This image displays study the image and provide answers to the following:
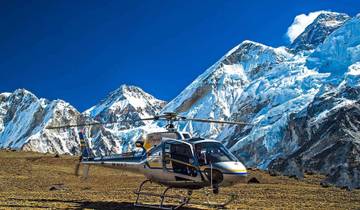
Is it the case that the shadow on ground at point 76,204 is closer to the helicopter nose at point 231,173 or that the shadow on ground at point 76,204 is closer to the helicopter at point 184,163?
the helicopter at point 184,163

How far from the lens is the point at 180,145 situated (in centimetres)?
2075

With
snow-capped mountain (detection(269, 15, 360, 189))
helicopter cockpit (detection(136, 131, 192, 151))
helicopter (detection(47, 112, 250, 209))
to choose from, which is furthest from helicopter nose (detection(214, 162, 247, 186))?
snow-capped mountain (detection(269, 15, 360, 189))

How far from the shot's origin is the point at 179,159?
20.7m

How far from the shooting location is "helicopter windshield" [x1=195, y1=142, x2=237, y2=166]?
784 inches

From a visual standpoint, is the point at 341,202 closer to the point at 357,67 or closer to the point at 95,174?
the point at 95,174

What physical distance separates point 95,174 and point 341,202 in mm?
27181

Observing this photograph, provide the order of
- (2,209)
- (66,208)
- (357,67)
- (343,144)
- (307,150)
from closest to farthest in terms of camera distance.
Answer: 1. (2,209)
2. (66,208)
3. (343,144)
4. (307,150)
5. (357,67)

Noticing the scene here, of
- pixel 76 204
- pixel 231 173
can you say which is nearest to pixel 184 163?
pixel 231 173

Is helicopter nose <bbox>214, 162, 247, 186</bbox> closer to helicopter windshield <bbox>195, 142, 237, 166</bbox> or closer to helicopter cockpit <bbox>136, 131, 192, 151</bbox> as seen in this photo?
helicopter windshield <bbox>195, 142, 237, 166</bbox>

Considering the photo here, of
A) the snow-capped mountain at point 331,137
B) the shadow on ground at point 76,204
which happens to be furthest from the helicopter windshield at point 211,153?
the snow-capped mountain at point 331,137

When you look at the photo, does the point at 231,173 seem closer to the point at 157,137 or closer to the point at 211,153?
the point at 211,153

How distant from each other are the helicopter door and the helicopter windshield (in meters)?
0.36

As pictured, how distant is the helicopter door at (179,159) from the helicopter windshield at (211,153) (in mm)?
359

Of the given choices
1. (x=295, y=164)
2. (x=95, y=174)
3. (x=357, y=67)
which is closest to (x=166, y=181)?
(x=95, y=174)
